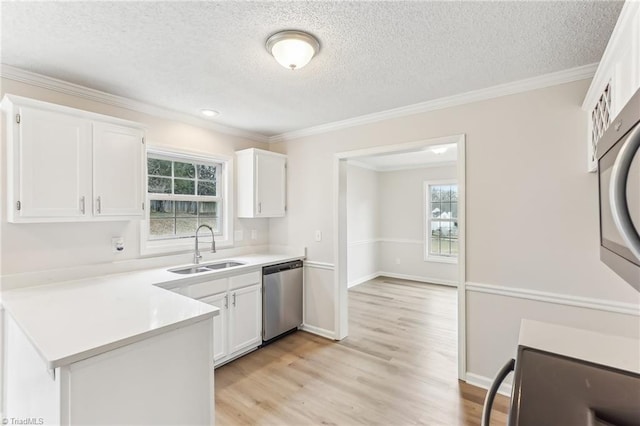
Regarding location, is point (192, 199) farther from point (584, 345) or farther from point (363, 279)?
point (363, 279)

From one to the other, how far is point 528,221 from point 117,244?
3.47 metres

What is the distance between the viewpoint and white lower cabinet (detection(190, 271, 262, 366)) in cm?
271

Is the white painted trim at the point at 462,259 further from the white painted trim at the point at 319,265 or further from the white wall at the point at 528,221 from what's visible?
the white painted trim at the point at 319,265

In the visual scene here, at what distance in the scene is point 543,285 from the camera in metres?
2.26

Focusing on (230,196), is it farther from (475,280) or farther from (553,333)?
(553,333)

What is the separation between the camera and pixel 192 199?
332 centimetres

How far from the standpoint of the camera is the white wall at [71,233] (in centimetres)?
210

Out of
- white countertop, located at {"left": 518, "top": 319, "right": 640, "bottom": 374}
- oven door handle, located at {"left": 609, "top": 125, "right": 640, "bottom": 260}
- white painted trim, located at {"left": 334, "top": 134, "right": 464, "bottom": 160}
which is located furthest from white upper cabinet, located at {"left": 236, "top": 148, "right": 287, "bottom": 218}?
oven door handle, located at {"left": 609, "top": 125, "right": 640, "bottom": 260}

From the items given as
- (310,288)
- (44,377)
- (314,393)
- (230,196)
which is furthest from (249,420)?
(230,196)

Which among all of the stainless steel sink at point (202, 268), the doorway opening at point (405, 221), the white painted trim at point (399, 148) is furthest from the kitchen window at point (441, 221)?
the stainless steel sink at point (202, 268)

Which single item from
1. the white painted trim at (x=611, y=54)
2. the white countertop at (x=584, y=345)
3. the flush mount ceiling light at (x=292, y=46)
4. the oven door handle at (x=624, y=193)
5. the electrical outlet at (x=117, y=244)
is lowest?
the white countertop at (x=584, y=345)

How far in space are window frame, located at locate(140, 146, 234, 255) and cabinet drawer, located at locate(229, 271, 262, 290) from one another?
0.68 meters

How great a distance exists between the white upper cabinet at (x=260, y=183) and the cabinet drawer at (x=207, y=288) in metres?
0.99

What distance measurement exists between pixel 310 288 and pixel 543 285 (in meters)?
2.36
